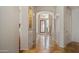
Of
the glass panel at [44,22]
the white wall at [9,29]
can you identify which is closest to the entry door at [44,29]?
the glass panel at [44,22]

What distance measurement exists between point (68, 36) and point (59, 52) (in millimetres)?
299

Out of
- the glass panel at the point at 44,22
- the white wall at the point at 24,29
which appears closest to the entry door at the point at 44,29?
the glass panel at the point at 44,22

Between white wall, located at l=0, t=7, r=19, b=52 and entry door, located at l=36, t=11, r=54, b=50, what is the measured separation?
1.13 ft

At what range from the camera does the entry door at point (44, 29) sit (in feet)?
5.01

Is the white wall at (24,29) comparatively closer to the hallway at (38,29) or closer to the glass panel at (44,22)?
the hallway at (38,29)

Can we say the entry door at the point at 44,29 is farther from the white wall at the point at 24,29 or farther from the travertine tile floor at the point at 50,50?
the white wall at the point at 24,29

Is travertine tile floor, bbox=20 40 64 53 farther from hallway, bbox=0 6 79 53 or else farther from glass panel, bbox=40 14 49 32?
glass panel, bbox=40 14 49 32

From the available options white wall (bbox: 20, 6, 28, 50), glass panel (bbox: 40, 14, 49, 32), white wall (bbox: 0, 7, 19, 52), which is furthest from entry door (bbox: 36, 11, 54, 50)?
white wall (bbox: 0, 7, 19, 52)

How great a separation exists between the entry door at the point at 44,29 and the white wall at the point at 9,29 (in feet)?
1.13

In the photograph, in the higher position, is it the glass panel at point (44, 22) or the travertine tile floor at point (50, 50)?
the glass panel at point (44, 22)

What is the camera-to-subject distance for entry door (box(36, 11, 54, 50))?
1.53 metres
